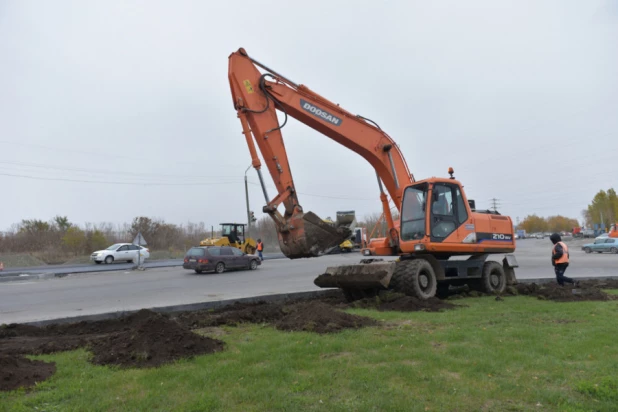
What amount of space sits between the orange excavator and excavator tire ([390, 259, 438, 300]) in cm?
2

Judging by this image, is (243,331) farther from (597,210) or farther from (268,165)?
(597,210)

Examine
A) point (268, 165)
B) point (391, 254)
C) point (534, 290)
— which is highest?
point (268, 165)

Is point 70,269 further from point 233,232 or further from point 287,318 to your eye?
point 287,318

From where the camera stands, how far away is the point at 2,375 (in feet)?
15.8

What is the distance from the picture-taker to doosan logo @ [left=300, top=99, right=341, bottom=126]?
10.9 metres

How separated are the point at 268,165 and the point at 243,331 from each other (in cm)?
392

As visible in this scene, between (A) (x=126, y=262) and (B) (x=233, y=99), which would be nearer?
(B) (x=233, y=99)

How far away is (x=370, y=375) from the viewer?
4887 millimetres

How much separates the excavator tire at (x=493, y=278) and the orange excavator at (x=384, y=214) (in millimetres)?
27

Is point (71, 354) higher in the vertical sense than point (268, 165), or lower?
lower

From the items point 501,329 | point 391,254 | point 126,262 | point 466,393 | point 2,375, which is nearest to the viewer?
point 466,393

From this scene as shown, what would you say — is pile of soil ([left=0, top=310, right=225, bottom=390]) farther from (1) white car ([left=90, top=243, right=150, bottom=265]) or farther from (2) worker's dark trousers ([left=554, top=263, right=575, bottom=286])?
(1) white car ([left=90, top=243, right=150, bottom=265])

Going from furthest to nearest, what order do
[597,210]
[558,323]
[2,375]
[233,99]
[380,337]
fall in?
[597,210] → [233,99] → [558,323] → [380,337] → [2,375]

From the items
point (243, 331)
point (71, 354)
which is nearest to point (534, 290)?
point (243, 331)
